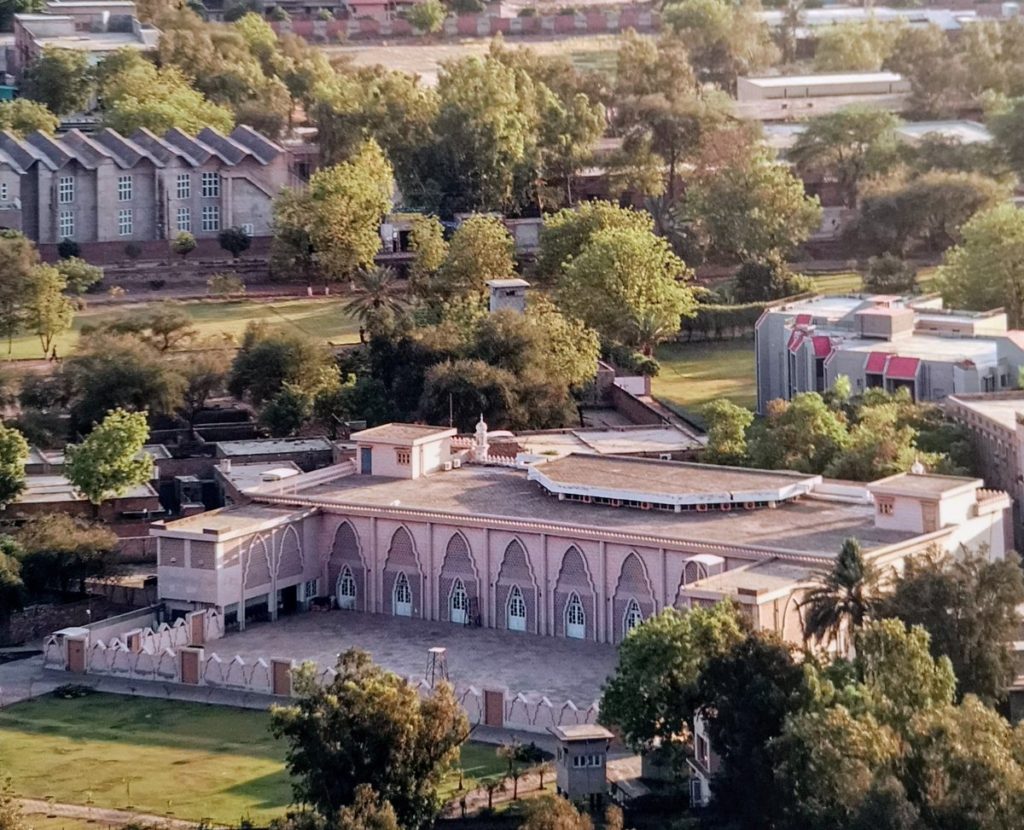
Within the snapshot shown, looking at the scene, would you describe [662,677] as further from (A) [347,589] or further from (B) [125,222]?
(B) [125,222]

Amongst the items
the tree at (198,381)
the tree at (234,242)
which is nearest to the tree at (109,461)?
→ the tree at (198,381)

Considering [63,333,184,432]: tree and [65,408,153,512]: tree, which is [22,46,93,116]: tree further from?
[65,408,153,512]: tree

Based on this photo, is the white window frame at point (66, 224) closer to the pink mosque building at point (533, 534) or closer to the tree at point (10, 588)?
the pink mosque building at point (533, 534)

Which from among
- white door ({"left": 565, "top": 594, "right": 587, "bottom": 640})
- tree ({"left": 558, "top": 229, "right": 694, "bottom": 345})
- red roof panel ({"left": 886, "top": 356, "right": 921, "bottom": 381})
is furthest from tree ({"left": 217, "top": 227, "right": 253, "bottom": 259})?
white door ({"left": 565, "top": 594, "right": 587, "bottom": 640})

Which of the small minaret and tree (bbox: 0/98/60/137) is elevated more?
tree (bbox: 0/98/60/137)

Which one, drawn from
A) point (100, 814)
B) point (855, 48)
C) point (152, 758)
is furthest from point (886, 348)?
point (855, 48)
